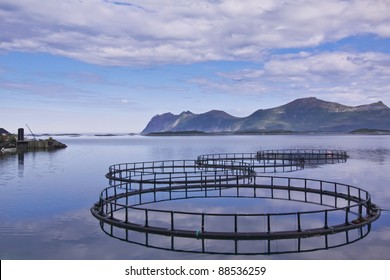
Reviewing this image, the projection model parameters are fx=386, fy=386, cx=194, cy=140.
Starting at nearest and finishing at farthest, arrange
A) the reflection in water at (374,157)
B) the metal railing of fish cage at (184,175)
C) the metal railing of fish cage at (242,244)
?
the metal railing of fish cage at (242,244) < the metal railing of fish cage at (184,175) < the reflection in water at (374,157)

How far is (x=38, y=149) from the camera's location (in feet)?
617

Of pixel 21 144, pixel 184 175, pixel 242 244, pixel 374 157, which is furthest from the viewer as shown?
pixel 21 144

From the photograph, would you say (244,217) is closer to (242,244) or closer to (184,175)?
(242,244)

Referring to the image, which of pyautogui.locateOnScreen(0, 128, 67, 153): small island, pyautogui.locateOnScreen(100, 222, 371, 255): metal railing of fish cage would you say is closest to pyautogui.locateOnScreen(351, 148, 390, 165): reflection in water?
pyautogui.locateOnScreen(100, 222, 371, 255): metal railing of fish cage

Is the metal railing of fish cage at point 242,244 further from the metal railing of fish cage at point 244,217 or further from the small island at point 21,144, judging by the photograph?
the small island at point 21,144

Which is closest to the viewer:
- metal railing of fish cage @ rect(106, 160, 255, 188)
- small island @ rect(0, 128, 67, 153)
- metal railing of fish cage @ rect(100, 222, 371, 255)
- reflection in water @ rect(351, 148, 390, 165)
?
metal railing of fish cage @ rect(100, 222, 371, 255)

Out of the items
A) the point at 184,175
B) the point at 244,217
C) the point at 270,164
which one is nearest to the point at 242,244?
the point at 244,217

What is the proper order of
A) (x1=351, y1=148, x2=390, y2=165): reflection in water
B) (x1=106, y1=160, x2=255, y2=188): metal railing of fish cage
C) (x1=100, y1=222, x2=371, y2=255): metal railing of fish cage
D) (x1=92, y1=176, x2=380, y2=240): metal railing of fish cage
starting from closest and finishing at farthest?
(x1=92, y1=176, x2=380, y2=240): metal railing of fish cage → (x1=100, y1=222, x2=371, y2=255): metal railing of fish cage → (x1=106, y1=160, x2=255, y2=188): metal railing of fish cage → (x1=351, y1=148, x2=390, y2=165): reflection in water

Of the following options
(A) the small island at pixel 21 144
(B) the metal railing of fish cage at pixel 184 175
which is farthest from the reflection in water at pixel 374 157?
(A) the small island at pixel 21 144

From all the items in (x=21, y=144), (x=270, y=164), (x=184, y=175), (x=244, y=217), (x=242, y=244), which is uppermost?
(x=21, y=144)

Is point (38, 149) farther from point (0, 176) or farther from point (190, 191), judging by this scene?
point (190, 191)

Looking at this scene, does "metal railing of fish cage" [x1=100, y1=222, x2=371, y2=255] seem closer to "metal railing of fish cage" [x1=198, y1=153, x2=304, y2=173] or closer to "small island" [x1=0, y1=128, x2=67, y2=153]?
"metal railing of fish cage" [x1=198, y1=153, x2=304, y2=173]

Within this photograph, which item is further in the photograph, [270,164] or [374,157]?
[374,157]

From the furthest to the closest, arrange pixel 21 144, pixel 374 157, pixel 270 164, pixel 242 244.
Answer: pixel 21 144 < pixel 374 157 < pixel 270 164 < pixel 242 244
